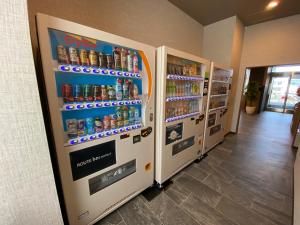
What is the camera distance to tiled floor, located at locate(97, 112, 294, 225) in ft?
4.86

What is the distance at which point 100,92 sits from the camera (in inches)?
48.9

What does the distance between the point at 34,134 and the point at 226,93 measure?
139 inches

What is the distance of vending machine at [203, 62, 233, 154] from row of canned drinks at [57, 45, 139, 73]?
5.78ft

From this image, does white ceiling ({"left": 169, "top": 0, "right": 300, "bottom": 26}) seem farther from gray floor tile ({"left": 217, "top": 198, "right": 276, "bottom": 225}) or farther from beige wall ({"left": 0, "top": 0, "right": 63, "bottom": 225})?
gray floor tile ({"left": 217, "top": 198, "right": 276, "bottom": 225})

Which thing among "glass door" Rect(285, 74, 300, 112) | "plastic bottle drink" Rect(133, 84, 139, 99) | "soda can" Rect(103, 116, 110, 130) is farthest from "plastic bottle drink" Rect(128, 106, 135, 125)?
"glass door" Rect(285, 74, 300, 112)

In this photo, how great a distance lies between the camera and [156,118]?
5.68 feet

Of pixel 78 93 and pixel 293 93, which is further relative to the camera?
pixel 293 93

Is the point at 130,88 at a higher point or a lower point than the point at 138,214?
higher

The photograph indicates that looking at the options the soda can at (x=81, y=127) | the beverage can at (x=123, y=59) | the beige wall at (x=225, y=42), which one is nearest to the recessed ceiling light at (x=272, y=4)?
the beige wall at (x=225, y=42)

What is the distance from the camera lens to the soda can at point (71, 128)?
3.71ft

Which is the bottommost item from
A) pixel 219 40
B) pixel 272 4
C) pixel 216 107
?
pixel 216 107

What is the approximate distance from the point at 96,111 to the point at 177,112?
1227 mm

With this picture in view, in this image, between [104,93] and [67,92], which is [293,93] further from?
[67,92]

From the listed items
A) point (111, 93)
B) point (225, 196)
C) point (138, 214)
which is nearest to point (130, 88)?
point (111, 93)
